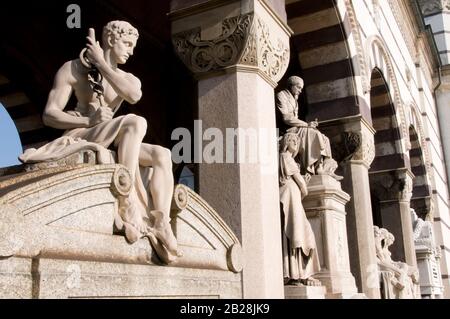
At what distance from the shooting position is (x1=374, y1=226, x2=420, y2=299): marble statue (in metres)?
8.33

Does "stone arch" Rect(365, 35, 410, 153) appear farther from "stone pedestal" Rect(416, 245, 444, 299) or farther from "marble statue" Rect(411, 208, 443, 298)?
"stone pedestal" Rect(416, 245, 444, 299)

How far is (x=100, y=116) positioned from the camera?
3359 mm

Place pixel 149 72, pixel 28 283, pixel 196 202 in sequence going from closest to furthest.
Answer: pixel 28 283
pixel 196 202
pixel 149 72

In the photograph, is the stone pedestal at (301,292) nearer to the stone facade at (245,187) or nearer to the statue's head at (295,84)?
the stone facade at (245,187)

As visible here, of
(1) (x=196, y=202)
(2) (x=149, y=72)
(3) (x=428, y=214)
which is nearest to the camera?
(1) (x=196, y=202)

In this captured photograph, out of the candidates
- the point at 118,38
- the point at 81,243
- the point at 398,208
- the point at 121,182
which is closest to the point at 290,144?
the point at 118,38

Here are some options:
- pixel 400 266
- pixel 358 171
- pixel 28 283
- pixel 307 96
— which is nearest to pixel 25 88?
pixel 307 96

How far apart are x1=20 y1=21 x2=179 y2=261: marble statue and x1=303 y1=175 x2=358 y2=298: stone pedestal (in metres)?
3.19

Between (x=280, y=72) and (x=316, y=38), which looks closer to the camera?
(x=280, y=72)

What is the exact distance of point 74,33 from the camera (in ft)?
33.4

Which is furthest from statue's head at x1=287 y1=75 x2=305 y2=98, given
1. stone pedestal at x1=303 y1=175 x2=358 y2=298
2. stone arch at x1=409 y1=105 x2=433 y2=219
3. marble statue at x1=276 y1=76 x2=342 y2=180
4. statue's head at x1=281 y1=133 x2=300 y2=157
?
stone arch at x1=409 y1=105 x2=433 y2=219

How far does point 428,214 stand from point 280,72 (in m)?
10.8

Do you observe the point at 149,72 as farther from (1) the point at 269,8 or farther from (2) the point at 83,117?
(2) the point at 83,117

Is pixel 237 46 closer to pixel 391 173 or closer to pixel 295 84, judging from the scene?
pixel 295 84
